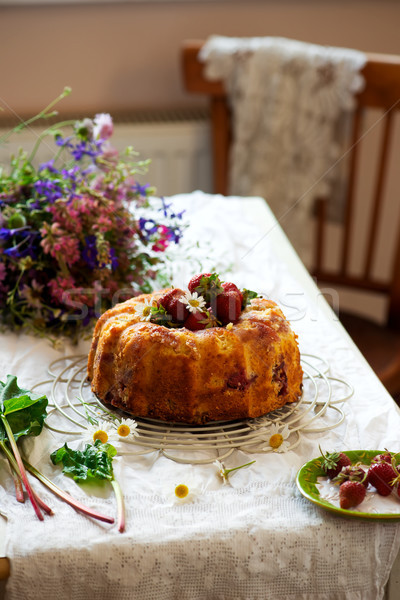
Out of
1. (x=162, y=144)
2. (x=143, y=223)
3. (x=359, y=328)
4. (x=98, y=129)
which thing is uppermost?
(x=98, y=129)

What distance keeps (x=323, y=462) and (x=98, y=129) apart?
77 cm

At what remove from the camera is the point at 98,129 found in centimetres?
132

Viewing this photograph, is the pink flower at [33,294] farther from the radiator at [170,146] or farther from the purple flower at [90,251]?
the radiator at [170,146]

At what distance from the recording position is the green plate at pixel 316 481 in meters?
0.80

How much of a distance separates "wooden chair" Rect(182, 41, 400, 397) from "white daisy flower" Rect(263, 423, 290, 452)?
0.78 metres

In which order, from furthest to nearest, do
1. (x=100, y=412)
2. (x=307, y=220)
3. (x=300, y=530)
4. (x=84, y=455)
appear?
(x=307, y=220)
(x=100, y=412)
(x=84, y=455)
(x=300, y=530)

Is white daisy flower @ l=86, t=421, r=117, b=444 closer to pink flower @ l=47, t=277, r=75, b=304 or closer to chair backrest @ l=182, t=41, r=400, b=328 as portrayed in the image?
pink flower @ l=47, t=277, r=75, b=304

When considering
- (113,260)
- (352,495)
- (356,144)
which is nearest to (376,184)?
(356,144)

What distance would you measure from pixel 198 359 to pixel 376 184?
1256 millimetres

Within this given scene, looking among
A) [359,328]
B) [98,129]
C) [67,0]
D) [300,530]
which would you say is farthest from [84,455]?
[67,0]

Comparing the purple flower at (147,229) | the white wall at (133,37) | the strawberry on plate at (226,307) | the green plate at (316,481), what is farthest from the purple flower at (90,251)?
the white wall at (133,37)

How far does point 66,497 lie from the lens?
84cm

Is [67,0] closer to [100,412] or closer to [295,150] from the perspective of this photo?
[295,150]

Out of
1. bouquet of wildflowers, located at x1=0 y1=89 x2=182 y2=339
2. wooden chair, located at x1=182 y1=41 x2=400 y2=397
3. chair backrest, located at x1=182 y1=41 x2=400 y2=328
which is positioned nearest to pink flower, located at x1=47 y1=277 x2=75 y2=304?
bouquet of wildflowers, located at x1=0 y1=89 x2=182 y2=339
